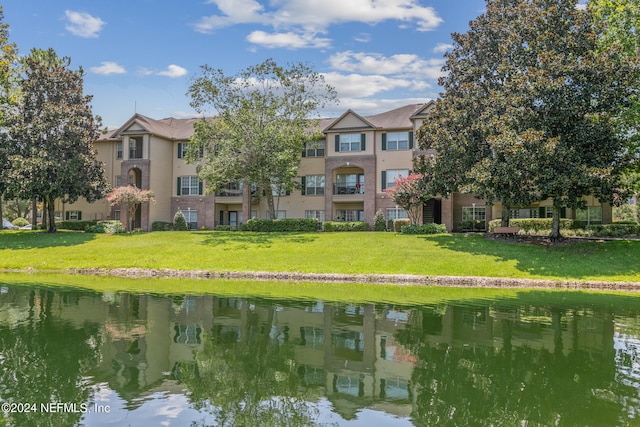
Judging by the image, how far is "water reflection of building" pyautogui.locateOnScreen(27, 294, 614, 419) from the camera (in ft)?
27.0

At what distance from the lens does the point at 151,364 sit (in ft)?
29.8

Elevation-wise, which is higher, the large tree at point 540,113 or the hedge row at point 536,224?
the large tree at point 540,113

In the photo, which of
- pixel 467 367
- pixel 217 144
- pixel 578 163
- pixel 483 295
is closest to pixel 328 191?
pixel 217 144

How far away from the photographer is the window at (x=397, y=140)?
4172cm

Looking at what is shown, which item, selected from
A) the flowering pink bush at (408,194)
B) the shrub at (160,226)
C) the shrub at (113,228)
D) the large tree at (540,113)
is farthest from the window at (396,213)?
the shrub at (113,228)

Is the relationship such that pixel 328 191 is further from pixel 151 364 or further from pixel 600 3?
pixel 151 364

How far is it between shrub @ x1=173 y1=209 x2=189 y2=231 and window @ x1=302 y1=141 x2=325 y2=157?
39.5 feet

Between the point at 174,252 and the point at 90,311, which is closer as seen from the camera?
the point at 90,311

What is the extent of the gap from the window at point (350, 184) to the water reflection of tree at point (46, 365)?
3221cm

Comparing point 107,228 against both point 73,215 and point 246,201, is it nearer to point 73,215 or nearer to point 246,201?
point 246,201

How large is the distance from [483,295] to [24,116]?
1386 inches

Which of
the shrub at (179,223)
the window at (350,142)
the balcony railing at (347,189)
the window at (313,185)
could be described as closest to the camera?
the window at (350,142)

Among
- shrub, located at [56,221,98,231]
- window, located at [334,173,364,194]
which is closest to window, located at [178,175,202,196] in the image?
shrub, located at [56,221,98,231]

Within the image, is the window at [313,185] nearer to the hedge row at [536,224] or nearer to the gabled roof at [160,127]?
the gabled roof at [160,127]
